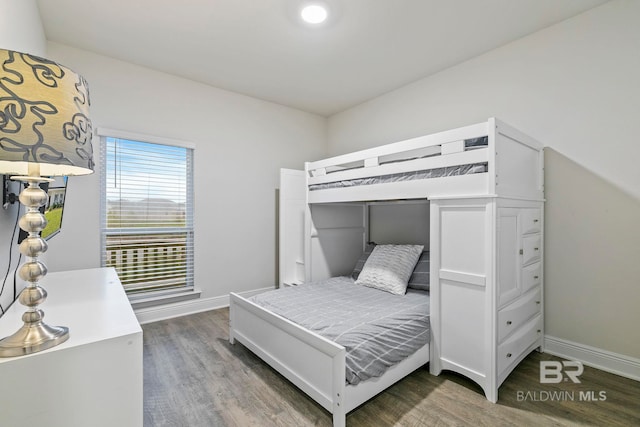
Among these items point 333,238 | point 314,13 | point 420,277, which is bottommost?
point 420,277

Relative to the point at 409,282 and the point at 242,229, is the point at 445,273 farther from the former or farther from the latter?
the point at 242,229

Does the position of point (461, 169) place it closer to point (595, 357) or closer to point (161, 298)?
point (595, 357)

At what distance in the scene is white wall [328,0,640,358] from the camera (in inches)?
80.8

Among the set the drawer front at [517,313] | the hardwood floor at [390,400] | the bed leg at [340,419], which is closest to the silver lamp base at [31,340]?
the hardwood floor at [390,400]

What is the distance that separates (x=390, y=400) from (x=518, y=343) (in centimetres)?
101

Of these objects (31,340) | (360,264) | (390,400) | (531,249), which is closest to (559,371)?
(531,249)

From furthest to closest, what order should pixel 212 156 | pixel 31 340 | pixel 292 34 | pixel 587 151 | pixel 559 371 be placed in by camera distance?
pixel 212 156, pixel 292 34, pixel 587 151, pixel 559 371, pixel 31 340

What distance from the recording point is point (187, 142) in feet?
10.7

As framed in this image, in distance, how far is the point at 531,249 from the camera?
7.35 feet

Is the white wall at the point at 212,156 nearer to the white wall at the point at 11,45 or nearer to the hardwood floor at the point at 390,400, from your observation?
the white wall at the point at 11,45

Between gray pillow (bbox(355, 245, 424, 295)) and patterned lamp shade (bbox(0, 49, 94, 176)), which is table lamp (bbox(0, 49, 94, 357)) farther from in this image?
gray pillow (bbox(355, 245, 424, 295))

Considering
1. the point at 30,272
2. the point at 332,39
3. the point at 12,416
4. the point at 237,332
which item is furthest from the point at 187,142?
the point at 12,416

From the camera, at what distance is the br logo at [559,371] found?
2.01 metres

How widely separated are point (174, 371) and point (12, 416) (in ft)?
4.60
